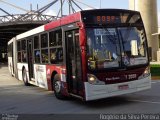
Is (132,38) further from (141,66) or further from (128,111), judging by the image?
(128,111)

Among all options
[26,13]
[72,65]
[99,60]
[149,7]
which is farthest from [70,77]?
[26,13]

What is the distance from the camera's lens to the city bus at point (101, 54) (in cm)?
1134

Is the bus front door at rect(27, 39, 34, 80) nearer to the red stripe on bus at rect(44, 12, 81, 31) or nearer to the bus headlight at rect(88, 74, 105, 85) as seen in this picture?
the red stripe on bus at rect(44, 12, 81, 31)

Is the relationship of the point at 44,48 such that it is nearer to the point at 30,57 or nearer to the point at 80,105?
the point at 30,57

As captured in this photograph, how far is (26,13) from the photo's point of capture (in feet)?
219

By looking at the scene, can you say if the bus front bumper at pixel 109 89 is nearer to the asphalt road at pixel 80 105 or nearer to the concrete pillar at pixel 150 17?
the asphalt road at pixel 80 105

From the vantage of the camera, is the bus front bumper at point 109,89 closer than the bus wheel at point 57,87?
Yes

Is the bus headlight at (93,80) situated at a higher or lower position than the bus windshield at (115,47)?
lower

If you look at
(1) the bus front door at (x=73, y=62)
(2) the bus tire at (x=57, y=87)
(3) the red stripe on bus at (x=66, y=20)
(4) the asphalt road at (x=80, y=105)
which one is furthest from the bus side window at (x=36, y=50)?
(1) the bus front door at (x=73, y=62)

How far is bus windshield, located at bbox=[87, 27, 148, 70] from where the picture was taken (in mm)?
11406

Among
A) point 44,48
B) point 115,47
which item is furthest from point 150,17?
point 115,47

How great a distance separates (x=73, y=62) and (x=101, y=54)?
3.67 ft

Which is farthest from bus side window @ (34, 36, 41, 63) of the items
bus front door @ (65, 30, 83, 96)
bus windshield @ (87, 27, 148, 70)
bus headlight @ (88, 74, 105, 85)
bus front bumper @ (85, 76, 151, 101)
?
bus front bumper @ (85, 76, 151, 101)

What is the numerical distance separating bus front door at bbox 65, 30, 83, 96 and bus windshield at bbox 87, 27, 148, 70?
1.75ft
